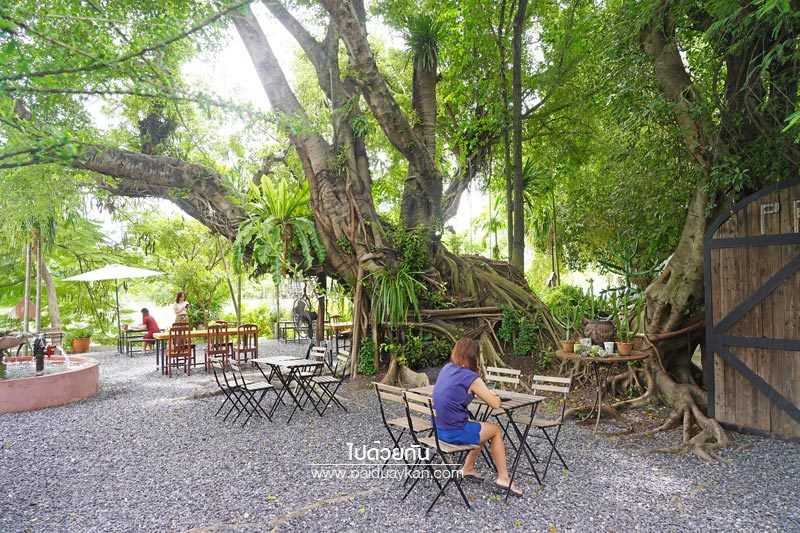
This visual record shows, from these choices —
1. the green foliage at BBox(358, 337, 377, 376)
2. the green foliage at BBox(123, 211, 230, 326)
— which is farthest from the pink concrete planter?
the green foliage at BBox(123, 211, 230, 326)

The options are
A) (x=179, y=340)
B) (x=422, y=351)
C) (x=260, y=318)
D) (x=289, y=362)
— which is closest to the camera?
(x=289, y=362)

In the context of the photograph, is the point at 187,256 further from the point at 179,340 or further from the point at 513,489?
the point at 513,489

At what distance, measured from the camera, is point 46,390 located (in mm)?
7117

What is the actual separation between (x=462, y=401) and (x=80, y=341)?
13166mm

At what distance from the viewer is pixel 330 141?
9.38 m

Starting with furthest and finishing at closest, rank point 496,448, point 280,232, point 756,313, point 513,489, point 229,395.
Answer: point 280,232 < point 229,395 < point 756,313 < point 496,448 < point 513,489

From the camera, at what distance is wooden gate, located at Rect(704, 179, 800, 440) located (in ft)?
16.8

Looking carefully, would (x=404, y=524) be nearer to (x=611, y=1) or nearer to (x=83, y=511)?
(x=83, y=511)

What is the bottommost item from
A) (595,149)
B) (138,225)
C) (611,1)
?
(138,225)

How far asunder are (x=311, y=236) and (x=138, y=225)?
29.1 ft

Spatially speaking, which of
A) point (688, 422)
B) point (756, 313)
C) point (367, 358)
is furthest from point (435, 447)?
point (367, 358)

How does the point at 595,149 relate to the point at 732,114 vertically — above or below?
above

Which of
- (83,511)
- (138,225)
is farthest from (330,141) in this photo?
(138,225)

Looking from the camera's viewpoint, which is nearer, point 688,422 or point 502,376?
point 688,422
